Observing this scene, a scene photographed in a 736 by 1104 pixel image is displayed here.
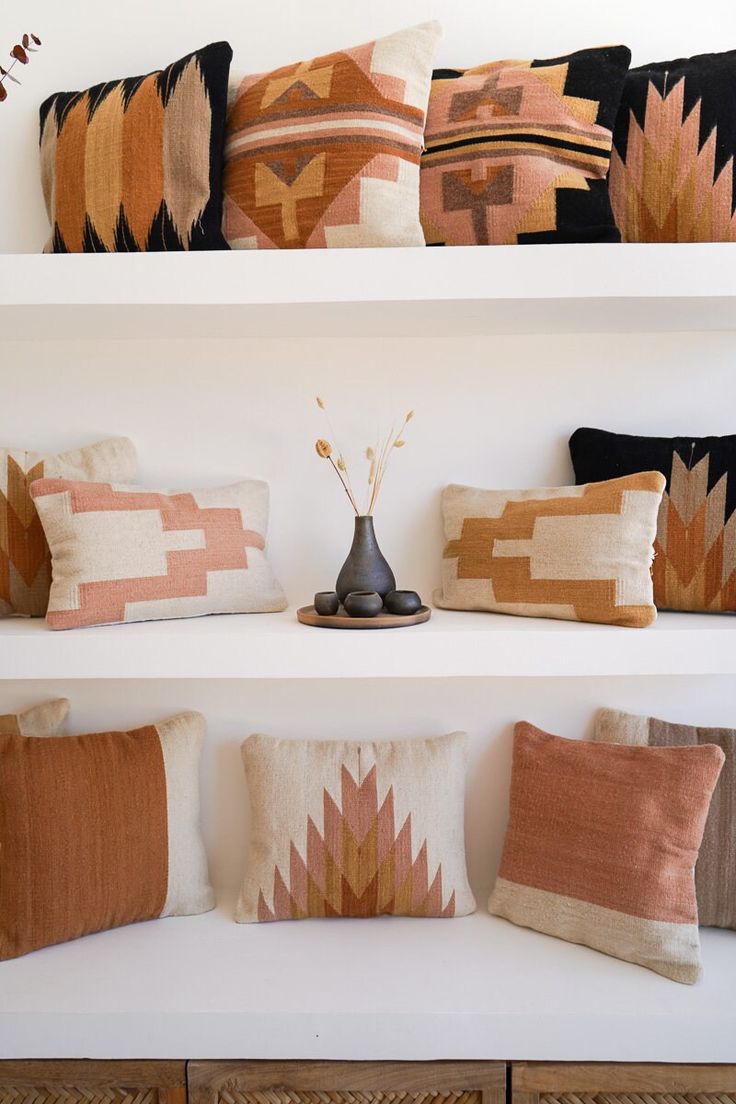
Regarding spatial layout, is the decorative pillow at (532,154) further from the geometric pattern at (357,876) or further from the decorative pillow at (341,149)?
the geometric pattern at (357,876)

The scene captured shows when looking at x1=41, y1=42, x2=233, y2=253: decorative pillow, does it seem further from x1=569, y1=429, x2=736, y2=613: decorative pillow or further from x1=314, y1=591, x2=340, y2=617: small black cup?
x1=569, y1=429, x2=736, y2=613: decorative pillow

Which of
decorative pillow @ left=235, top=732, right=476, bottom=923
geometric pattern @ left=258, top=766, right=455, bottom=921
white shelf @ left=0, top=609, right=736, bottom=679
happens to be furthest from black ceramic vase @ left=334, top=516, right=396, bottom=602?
geometric pattern @ left=258, top=766, right=455, bottom=921

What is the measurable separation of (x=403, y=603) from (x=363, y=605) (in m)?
0.08

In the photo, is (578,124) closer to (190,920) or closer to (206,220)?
(206,220)

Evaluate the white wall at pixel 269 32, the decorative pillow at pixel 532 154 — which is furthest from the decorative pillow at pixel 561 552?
the white wall at pixel 269 32

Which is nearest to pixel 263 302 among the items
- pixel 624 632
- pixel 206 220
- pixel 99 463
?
pixel 206 220

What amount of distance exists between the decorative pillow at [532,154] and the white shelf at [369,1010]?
50.2 inches

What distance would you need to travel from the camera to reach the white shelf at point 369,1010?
1443 millimetres

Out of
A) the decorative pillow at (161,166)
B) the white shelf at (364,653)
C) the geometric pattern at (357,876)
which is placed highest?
the decorative pillow at (161,166)

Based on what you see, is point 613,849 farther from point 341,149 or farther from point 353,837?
point 341,149

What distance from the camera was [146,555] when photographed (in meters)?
1.61

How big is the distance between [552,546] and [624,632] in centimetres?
21

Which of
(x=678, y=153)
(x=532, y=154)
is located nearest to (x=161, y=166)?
(x=532, y=154)

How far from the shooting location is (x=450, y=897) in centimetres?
171
